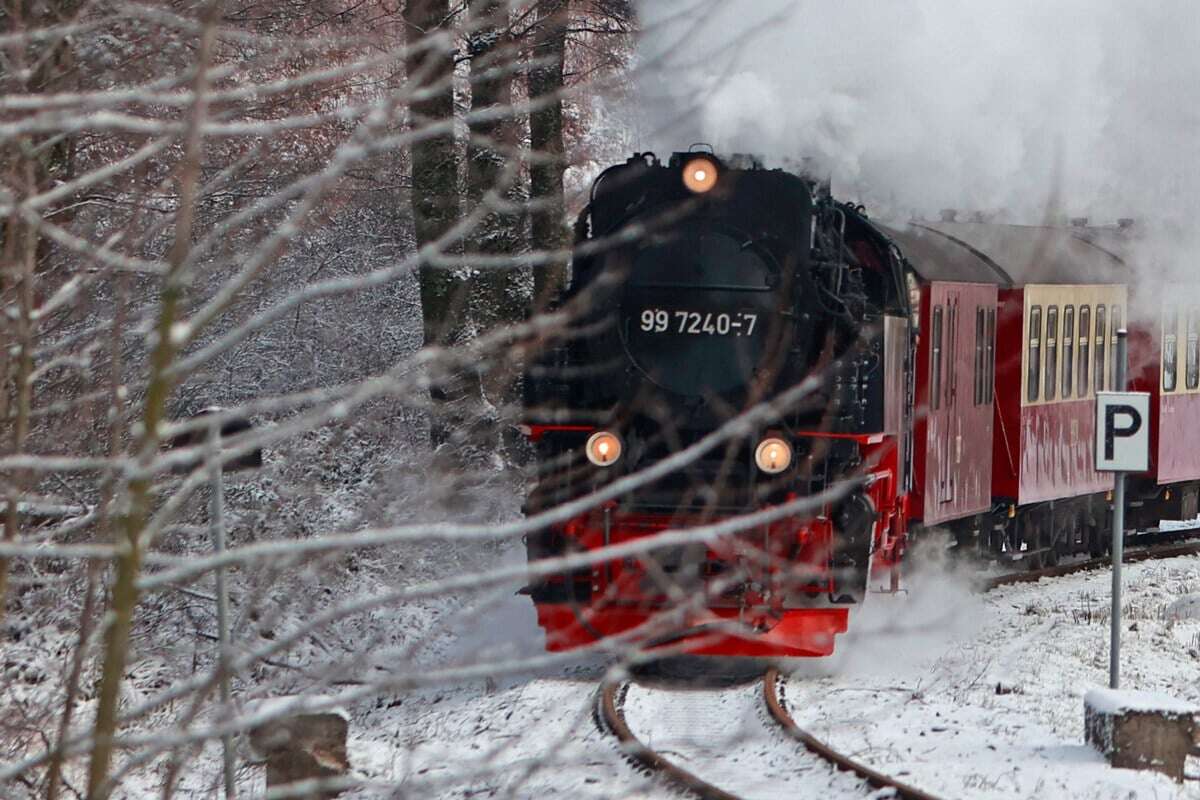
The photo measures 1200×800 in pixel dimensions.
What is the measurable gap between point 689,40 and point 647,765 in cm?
560

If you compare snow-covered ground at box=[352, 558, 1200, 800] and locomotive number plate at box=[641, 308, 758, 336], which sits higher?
locomotive number plate at box=[641, 308, 758, 336]

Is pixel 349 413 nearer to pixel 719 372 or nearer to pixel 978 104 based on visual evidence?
pixel 719 372

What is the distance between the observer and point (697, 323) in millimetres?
10367

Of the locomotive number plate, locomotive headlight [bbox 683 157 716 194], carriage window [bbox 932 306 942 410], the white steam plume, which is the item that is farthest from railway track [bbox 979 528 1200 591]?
locomotive headlight [bbox 683 157 716 194]

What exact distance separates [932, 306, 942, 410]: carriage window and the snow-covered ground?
5.34ft

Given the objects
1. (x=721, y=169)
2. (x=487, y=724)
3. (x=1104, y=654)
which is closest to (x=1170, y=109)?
(x=1104, y=654)

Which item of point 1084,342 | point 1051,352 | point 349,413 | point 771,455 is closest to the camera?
point 349,413

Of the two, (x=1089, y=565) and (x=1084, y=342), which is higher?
(x=1084, y=342)

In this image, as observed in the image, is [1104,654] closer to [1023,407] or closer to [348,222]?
[1023,407]

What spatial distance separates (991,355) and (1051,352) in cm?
132

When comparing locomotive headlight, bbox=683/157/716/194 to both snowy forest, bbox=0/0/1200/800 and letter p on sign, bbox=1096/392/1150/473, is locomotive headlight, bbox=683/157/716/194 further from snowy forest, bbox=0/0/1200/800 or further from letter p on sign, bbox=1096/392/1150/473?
letter p on sign, bbox=1096/392/1150/473

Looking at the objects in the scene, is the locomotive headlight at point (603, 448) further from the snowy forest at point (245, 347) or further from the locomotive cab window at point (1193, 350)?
the locomotive cab window at point (1193, 350)

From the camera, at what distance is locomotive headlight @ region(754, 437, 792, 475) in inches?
396

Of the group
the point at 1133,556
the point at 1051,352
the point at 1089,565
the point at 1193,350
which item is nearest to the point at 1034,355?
the point at 1051,352
